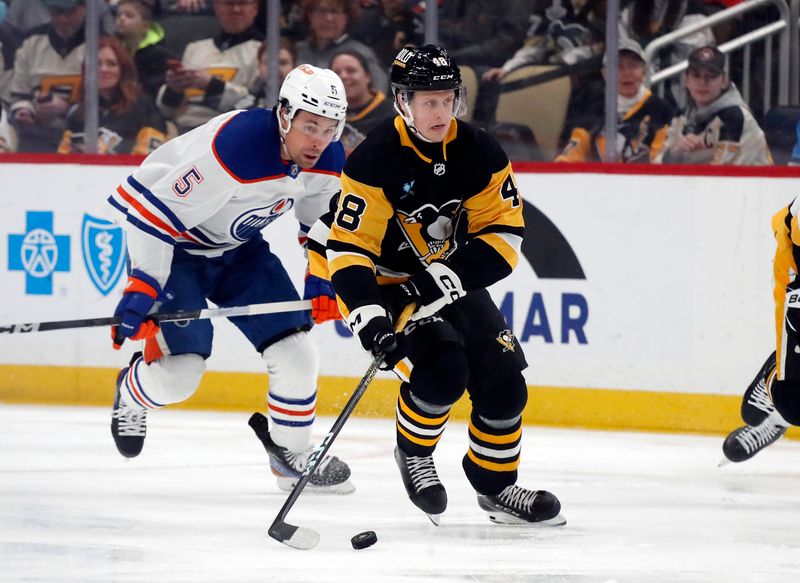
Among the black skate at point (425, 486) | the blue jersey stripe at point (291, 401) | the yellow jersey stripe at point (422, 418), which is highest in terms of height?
the yellow jersey stripe at point (422, 418)

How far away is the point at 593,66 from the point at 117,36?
1845mm

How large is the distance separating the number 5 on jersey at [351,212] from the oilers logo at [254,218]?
484 mm

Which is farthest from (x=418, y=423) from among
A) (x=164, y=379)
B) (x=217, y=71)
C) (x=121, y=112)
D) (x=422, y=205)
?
(x=121, y=112)

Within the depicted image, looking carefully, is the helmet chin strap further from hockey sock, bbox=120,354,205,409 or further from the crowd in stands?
the crowd in stands

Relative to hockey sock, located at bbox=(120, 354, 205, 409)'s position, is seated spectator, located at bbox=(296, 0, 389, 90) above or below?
above

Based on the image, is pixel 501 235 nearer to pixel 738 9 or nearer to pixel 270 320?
pixel 270 320

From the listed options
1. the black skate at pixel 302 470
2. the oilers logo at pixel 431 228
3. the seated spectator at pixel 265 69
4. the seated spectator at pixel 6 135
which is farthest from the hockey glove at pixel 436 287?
the seated spectator at pixel 6 135

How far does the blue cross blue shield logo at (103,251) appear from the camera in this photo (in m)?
5.14

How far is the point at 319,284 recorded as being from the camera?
3.59m

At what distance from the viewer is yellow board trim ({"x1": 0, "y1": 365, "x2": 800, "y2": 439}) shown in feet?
15.5

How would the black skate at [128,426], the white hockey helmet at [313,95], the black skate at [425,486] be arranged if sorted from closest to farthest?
the black skate at [425,486], the white hockey helmet at [313,95], the black skate at [128,426]

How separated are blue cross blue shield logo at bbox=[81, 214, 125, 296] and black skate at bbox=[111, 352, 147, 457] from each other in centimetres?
144

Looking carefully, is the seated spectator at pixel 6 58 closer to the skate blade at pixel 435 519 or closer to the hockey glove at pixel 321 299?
the hockey glove at pixel 321 299

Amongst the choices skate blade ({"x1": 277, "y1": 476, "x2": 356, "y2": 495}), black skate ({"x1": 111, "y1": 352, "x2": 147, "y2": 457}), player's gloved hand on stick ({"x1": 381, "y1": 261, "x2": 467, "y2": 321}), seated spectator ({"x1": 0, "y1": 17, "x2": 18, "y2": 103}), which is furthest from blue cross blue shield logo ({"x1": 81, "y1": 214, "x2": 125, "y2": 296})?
player's gloved hand on stick ({"x1": 381, "y1": 261, "x2": 467, "y2": 321})
